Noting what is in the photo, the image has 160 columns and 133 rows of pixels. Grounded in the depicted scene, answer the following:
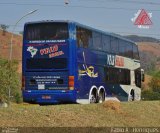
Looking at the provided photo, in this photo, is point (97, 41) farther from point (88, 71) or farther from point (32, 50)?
point (32, 50)

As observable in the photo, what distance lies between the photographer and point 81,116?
14.7 m

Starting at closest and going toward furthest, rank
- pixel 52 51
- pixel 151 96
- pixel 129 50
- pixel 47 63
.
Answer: pixel 52 51, pixel 47 63, pixel 129 50, pixel 151 96

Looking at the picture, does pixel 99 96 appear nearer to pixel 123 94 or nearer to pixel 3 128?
pixel 123 94

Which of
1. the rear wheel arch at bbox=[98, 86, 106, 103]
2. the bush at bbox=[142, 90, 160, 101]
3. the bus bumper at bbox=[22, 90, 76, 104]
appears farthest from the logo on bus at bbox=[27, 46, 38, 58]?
the bush at bbox=[142, 90, 160, 101]

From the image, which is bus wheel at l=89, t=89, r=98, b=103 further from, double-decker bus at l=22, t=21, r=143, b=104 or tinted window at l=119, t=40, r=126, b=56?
tinted window at l=119, t=40, r=126, b=56

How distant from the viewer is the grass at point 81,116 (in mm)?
13229

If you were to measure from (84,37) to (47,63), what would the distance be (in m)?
2.31

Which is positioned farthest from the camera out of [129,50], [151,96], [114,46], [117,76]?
[151,96]

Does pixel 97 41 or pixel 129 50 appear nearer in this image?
pixel 97 41

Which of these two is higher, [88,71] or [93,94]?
[88,71]

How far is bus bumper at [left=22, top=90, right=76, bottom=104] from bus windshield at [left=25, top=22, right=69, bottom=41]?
2477 millimetres

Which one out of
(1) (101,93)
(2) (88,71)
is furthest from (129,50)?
(2) (88,71)

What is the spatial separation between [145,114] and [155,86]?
259ft

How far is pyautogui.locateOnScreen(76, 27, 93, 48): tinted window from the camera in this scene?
22297 millimetres
